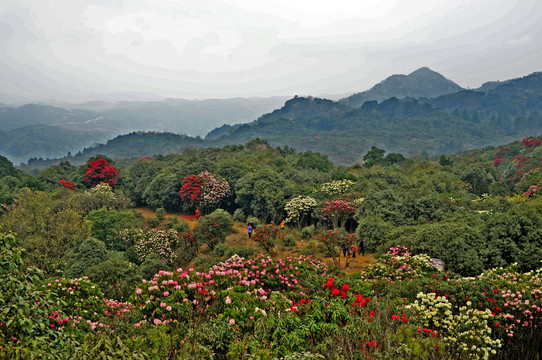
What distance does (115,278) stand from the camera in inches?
472

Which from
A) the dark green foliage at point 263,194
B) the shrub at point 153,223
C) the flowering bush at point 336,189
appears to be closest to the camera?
the flowering bush at point 336,189

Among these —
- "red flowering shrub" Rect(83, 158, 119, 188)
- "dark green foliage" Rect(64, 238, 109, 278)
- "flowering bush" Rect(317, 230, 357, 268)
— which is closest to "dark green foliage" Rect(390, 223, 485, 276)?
"flowering bush" Rect(317, 230, 357, 268)

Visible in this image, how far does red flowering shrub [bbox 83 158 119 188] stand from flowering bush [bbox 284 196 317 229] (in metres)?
24.7

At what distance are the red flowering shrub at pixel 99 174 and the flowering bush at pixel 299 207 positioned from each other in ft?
81.1

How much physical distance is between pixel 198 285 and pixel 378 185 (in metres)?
20.6

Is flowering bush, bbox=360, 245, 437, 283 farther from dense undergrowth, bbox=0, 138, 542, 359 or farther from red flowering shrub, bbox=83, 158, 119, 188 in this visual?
red flowering shrub, bbox=83, 158, 119, 188

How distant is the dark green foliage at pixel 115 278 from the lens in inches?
435

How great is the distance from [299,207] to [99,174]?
26.3m

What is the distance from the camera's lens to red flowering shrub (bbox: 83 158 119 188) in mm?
37062

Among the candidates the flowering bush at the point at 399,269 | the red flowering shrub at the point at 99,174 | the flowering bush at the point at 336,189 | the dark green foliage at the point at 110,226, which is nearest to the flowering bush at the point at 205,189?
the dark green foliage at the point at 110,226

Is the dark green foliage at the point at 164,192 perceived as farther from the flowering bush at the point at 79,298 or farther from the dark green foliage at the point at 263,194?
the flowering bush at the point at 79,298

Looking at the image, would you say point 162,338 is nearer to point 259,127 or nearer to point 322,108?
point 259,127

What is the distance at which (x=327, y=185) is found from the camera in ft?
86.9

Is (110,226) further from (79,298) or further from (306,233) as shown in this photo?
(79,298)
